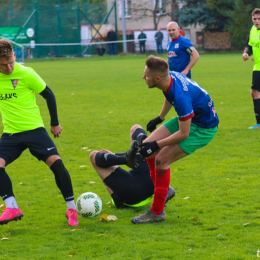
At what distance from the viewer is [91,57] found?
130 ft

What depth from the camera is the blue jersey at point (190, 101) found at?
422 cm

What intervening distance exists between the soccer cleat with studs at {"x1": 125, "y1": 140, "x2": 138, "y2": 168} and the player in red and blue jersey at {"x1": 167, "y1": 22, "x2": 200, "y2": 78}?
5350 millimetres

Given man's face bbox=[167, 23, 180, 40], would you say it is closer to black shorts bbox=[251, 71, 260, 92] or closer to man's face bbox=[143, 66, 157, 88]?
black shorts bbox=[251, 71, 260, 92]

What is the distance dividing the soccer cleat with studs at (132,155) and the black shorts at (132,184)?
1.16 ft

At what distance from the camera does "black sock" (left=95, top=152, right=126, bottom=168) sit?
493 centimetres

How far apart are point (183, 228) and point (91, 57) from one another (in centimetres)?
3622

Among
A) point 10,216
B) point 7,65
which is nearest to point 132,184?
point 10,216

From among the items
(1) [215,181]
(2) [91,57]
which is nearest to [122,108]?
(1) [215,181]

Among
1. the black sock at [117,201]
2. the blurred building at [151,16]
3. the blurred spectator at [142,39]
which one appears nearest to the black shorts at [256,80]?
the black sock at [117,201]

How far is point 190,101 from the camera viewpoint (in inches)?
170

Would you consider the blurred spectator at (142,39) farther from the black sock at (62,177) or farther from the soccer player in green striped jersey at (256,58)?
the black sock at (62,177)

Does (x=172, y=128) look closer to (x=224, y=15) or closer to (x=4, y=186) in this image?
(x=4, y=186)

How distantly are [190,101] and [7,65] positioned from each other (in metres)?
1.90

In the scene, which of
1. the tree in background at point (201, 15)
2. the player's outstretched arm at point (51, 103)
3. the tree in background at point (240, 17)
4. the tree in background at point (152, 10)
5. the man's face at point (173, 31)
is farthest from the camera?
the tree in background at point (152, 10)
